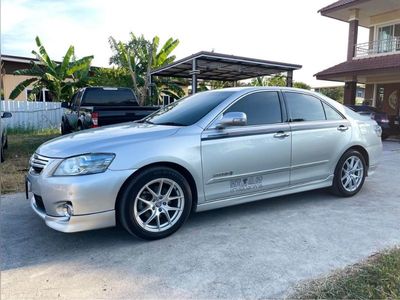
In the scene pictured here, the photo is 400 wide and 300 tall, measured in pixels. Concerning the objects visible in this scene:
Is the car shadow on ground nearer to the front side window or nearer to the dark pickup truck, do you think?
the front side window

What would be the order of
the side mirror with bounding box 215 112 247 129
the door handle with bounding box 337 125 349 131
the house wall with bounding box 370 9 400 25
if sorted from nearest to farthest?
the side mirror with bounding box 215 112 247 129, the door handle with bounding box 337 125 349 131, the house wall with bounding box 370 9 400 25

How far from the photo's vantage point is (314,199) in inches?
216

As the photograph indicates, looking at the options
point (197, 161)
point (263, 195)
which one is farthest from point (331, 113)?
point (197, 161)

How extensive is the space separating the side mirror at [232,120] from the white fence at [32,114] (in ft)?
51.0

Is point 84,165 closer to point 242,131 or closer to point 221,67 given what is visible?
point 242,131

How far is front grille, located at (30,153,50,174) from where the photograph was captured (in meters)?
3.79

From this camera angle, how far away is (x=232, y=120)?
4.22m

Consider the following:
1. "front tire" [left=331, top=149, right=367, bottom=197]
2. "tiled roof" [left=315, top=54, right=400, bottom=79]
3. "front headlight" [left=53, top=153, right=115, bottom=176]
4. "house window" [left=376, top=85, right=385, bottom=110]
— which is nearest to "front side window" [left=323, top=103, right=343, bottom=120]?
"front tire" [left=331, top=149, right=367, bottom=197]

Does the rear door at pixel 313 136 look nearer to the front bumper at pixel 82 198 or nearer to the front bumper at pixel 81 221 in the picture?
the front bumper at pixel 82 198

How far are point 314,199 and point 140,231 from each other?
9.45ft

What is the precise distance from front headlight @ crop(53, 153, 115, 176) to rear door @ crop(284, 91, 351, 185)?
251 cm

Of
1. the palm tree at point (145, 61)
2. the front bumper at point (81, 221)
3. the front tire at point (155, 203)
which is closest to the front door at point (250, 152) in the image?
the front tire at point (155, 203)

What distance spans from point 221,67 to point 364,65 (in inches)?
290

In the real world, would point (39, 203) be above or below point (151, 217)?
above
